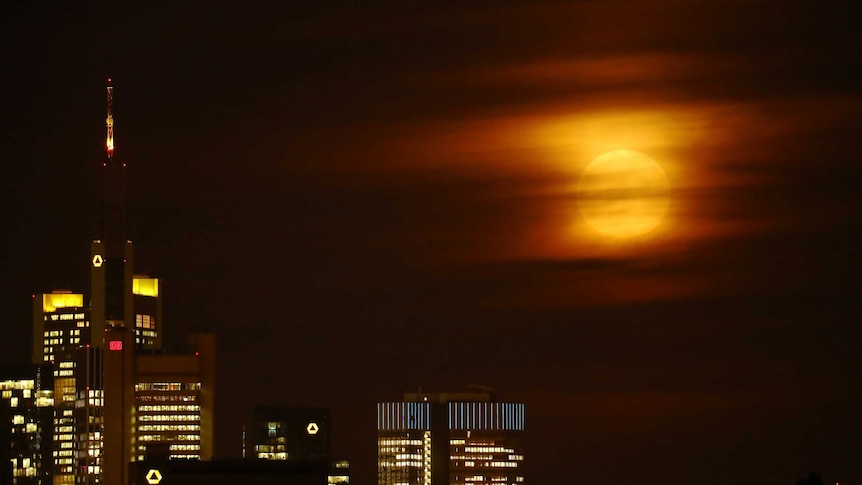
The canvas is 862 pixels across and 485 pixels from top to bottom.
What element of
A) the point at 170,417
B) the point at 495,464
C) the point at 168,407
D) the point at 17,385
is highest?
the point at 17,385

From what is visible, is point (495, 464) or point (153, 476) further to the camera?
point (495, 464)

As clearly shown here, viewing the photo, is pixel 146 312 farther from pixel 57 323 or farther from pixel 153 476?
pixel 153 476

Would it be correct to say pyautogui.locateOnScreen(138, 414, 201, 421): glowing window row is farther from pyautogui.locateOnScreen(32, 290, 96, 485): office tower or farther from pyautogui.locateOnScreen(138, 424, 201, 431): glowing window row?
pyautogui.locateOnScreen(32, 290, 96, 485): office tower

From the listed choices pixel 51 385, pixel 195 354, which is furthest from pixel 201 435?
pixel 51 385

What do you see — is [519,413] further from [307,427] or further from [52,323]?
[52,323]

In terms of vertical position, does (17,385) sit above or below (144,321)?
below

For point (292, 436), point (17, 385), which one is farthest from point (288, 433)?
point (17, 385)

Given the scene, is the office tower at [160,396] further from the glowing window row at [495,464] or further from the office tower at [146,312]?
the glowing window row at [495,464]
